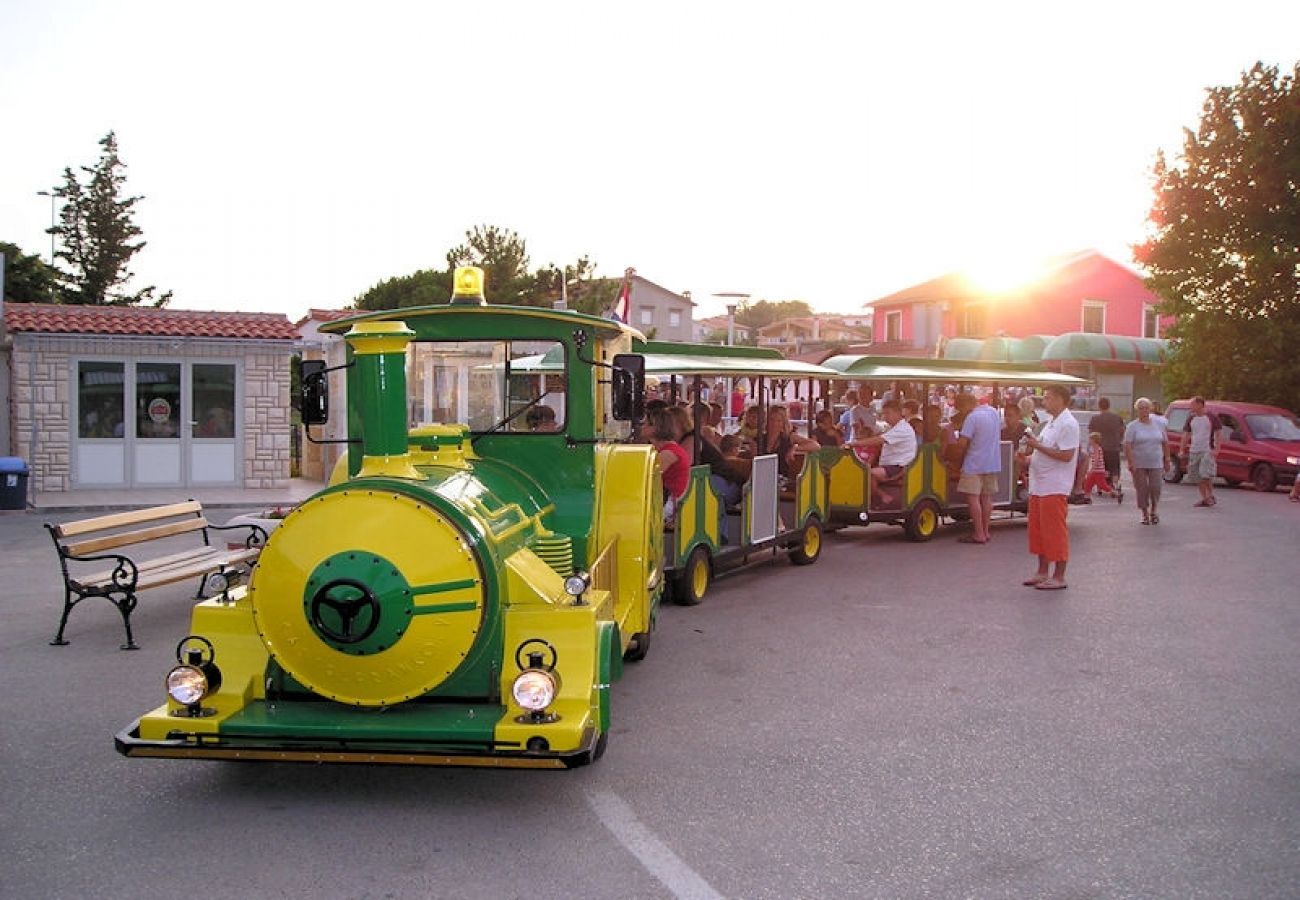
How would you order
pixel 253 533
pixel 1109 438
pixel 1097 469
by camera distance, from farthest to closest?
pixel 1097 469 < pixel 1109 438 < pixel 253 533

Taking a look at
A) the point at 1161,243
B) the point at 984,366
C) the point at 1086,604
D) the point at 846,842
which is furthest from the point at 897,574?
the point at 1161,243

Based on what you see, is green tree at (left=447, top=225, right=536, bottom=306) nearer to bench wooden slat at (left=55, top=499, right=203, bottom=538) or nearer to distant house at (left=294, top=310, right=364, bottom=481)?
distant house at (left=294, top=310, right=364, bottom=481)

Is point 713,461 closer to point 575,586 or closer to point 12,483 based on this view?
point 575,586

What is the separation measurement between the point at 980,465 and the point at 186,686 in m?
10.2

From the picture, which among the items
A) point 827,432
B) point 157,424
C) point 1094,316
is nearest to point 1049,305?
point 1094,316

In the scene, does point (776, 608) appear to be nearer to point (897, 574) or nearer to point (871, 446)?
point (897, 574)

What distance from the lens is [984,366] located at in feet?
50.6

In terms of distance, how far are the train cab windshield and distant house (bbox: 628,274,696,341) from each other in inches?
2508

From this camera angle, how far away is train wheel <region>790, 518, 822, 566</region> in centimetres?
1175

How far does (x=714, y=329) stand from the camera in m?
106

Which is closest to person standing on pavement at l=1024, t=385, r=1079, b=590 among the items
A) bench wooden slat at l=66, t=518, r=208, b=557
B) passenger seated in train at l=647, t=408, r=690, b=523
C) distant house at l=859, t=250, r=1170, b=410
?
passenger seated in train at l=647, t=408, r=690, b=523

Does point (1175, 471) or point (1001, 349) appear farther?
point (1001, 349)

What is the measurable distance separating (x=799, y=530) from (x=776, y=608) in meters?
2.26

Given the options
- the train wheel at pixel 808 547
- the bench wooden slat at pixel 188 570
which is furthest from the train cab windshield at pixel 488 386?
the train wheel at pixel 808 547
